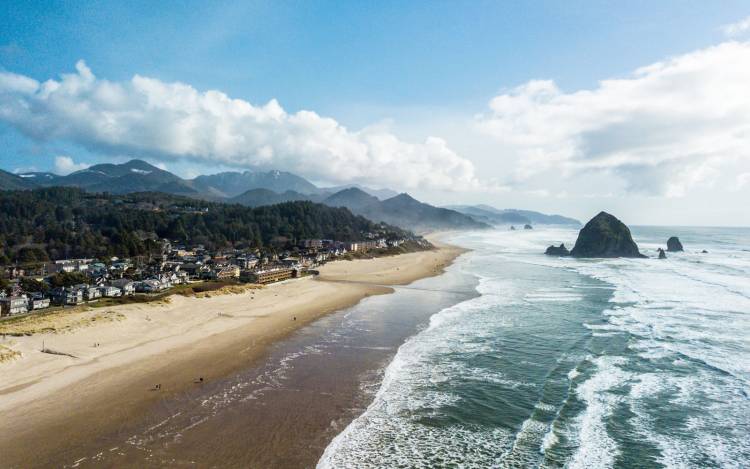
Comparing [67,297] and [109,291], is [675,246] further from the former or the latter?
[67,297]

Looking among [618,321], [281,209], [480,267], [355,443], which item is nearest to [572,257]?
[480,267]

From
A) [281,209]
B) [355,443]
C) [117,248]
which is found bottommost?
[355,443]

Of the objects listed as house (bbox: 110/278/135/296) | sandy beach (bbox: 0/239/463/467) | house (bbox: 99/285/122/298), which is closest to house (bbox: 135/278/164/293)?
house (bbox: 110/278/135/296)

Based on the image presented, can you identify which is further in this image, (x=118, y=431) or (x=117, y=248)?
(x=117, y=248)

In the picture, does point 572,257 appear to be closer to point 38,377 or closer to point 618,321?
point 618,321

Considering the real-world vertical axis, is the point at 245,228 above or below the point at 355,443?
above

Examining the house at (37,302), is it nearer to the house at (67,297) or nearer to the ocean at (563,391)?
the house at (67,297)

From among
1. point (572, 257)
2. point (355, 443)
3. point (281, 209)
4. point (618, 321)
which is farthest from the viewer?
point (281, 209)
